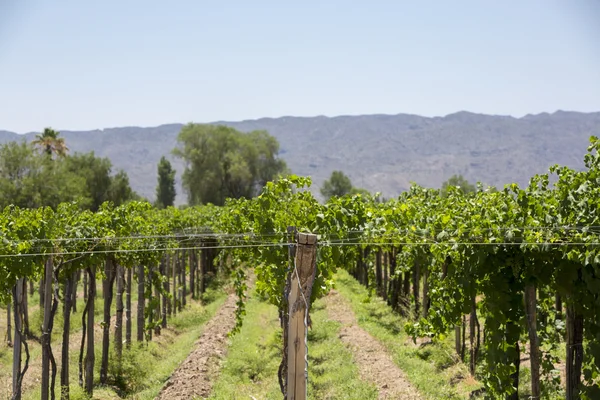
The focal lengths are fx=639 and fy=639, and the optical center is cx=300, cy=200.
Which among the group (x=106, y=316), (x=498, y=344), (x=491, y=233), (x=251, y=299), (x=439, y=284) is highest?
(x=491, y=233)

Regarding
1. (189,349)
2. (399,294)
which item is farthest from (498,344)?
(399,294)

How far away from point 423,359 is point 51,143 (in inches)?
1856

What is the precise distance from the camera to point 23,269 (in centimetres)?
1112

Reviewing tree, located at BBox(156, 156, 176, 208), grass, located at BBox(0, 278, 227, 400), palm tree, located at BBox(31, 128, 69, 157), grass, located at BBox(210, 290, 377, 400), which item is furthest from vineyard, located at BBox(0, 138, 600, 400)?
tree, located at BBox(156, 156, 176, 208)

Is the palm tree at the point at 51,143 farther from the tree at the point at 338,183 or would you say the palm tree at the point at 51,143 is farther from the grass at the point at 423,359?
the tree at the point at 338,183

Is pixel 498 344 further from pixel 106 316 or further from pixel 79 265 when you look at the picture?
pixel 106 316

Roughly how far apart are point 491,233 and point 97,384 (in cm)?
1070

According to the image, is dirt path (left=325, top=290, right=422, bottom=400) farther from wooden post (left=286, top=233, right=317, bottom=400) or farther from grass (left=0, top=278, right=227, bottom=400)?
wooden post (left=286, top=233, right=317, bottom=400)

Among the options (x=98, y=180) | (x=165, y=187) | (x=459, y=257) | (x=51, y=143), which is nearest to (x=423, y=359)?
(x=459, y=257)

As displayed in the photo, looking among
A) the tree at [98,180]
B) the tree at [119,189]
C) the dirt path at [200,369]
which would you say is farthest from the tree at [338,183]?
the dirt path at [200,369]

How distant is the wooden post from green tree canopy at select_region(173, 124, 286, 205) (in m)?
58.3

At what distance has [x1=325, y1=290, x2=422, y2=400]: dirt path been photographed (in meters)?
12.2

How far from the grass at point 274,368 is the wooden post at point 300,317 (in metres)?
5.30

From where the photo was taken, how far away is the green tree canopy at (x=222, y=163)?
66188 millimetres
